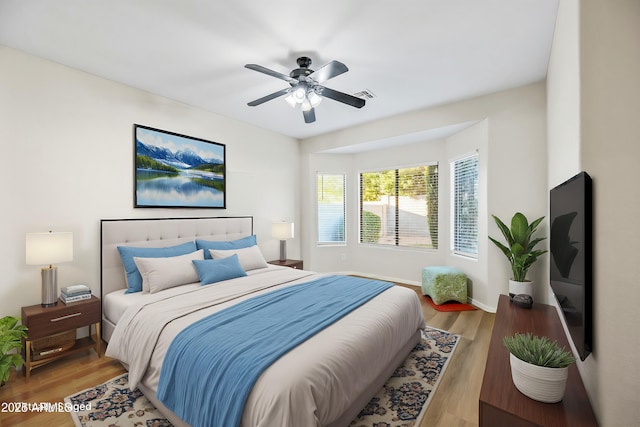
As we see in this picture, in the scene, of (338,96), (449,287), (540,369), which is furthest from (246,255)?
(540,369)

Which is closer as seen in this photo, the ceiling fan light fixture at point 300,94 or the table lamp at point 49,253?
the table lamp at point 49,253

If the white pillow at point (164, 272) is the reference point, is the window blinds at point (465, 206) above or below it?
above

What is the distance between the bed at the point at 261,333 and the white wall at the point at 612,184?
1106 mm

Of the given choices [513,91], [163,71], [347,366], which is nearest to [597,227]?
[347,366]

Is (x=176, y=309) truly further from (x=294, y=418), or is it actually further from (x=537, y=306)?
(x=537, y=306)

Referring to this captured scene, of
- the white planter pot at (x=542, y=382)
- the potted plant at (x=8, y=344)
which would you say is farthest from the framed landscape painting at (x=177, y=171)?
the white planter pot at (x=542, y=382)

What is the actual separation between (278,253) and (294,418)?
3.80m

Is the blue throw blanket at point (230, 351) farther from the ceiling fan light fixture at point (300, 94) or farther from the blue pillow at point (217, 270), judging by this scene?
the ceiling fan light fixture at point (300, 94)

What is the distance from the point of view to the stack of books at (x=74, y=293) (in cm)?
249

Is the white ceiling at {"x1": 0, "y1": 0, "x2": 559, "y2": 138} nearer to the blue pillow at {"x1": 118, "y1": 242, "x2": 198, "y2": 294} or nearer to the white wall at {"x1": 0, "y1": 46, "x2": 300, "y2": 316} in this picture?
the white wall at {"x1": 0, "y1": 46, "x2": 300, "y2": 316}

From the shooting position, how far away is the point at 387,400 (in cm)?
201

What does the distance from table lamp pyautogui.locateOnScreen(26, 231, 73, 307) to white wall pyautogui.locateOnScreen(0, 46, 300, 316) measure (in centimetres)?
29

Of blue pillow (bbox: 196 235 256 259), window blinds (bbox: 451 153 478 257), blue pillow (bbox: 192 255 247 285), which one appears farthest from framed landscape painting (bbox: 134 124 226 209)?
window blinds (bbox: 451 153 478 257)

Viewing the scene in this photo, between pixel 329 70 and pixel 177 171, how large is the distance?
7.95 ft
